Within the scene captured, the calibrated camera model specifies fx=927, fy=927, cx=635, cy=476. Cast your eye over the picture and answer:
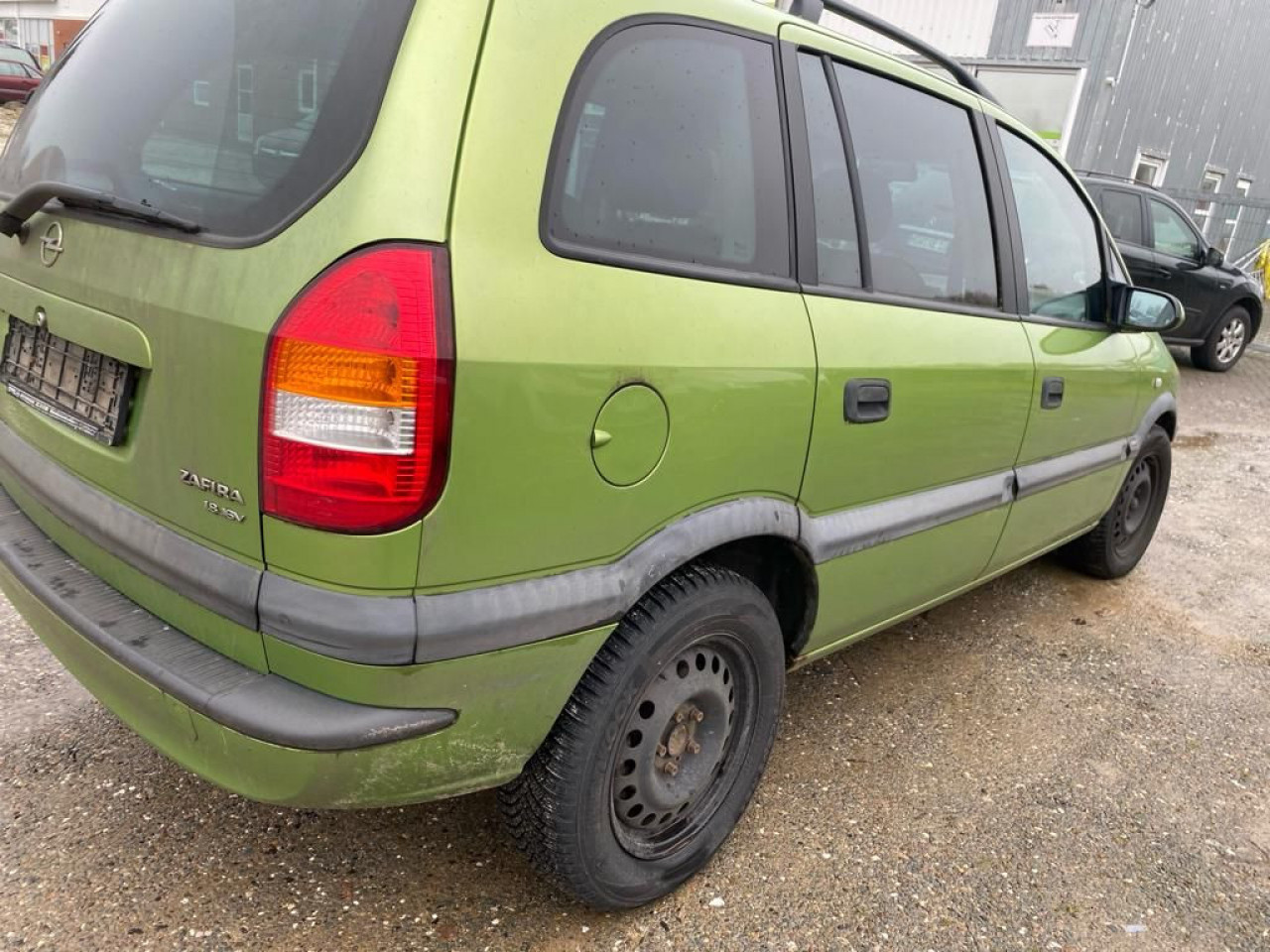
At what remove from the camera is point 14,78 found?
19.2 meters

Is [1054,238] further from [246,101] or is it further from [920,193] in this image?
[246,101]

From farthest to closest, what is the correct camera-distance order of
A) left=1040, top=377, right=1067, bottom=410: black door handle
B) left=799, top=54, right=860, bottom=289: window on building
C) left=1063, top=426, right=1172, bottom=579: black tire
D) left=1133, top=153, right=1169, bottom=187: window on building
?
left=1133, top=153, right=1169, bottom=187: window on building < left=1063, top=426, right=1172, bottom=579: black tire < left=1040, top=377, right=1067, bottom=410: black door handle < left=799, top=54, right=860, bottom=289: window on building

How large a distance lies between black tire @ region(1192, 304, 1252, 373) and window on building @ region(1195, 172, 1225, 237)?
543cm

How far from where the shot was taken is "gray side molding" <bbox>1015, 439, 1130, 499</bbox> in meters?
2.90

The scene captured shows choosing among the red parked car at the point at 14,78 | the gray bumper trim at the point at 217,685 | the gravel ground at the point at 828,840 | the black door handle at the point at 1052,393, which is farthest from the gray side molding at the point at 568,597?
the red parked car at the point at 14,78

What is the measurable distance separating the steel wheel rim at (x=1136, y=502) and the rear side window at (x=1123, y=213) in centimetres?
562

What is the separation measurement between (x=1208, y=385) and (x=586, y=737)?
9.68 m

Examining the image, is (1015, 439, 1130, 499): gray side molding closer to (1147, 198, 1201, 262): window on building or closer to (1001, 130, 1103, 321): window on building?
(1001, 130, 1103, 321): window on building

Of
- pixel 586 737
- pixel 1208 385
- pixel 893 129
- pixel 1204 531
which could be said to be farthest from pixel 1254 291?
pixel 586 737

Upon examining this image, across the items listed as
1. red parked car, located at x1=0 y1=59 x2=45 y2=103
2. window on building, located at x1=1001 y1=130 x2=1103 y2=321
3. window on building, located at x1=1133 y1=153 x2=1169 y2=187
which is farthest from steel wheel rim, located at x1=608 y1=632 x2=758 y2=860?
red parked car, located at x1=0 y1=59 x2=45 y2=103

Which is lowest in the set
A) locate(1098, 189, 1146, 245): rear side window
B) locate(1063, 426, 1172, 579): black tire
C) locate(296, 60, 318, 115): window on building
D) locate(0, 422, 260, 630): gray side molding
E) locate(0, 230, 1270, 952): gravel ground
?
locate(0, 230, 1270, 952): gravel ground

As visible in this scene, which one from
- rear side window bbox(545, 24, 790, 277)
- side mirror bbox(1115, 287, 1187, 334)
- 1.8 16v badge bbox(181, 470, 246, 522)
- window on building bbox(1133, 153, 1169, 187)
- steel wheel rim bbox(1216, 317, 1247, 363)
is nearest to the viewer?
1.8 16v badge bbox(181, 470, 246, 522)

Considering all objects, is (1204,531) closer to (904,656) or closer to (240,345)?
(904,656)

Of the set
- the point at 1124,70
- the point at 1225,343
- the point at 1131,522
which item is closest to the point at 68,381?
the point at 1131,522
